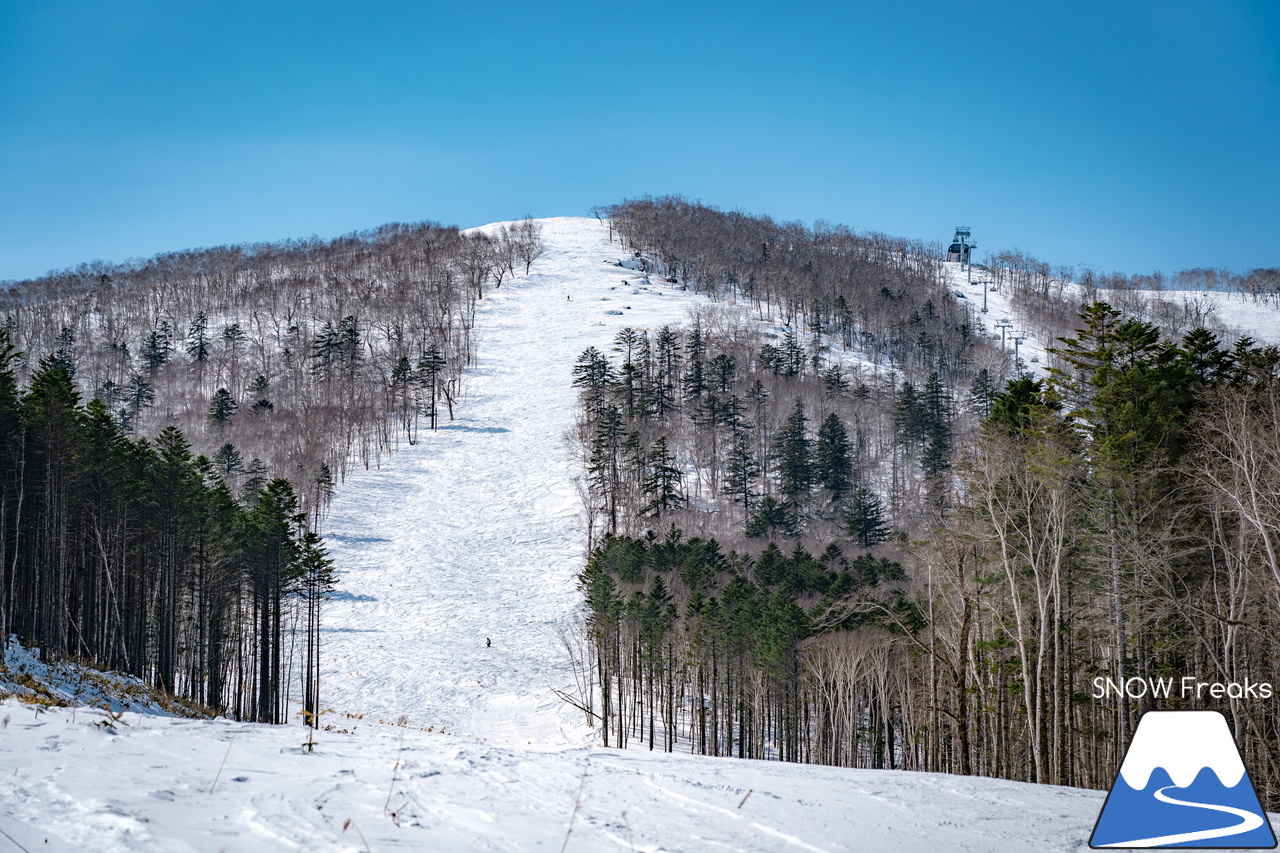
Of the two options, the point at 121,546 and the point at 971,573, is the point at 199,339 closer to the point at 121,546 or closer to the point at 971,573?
the point at 121,546

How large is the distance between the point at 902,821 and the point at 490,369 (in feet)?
420

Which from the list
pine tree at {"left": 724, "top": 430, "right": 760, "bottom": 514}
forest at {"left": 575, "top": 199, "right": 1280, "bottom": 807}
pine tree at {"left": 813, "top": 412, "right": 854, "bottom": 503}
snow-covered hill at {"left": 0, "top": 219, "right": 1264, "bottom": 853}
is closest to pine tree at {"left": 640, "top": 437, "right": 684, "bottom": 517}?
forest at {"left": 575, "top": 199, "right": 1280, "bottom": 807}

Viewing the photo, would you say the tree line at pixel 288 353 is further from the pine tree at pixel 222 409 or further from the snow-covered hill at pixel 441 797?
Answer: the snow-covered hill at pixel 441 797

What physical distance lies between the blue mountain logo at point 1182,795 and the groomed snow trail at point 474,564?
135 feet

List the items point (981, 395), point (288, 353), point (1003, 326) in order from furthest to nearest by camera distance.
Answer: point (1003, 326), point (288, 353), point (981, 395)

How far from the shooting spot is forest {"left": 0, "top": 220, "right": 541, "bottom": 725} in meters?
35.5

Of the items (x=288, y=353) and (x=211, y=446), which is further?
(x=288, y=353)

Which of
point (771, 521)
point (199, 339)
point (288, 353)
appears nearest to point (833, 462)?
point (771, 521)

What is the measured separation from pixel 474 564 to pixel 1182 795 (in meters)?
70.4

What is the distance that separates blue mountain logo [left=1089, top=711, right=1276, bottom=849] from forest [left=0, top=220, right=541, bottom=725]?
9607 mm

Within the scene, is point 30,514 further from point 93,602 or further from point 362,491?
point 362,491

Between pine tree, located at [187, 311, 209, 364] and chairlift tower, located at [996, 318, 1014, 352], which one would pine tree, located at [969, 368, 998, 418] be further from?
pine tree, located at [187, 311, 209, 364]

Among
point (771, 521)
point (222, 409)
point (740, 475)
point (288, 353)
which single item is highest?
point (288, 353)

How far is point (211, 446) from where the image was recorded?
10688cm
